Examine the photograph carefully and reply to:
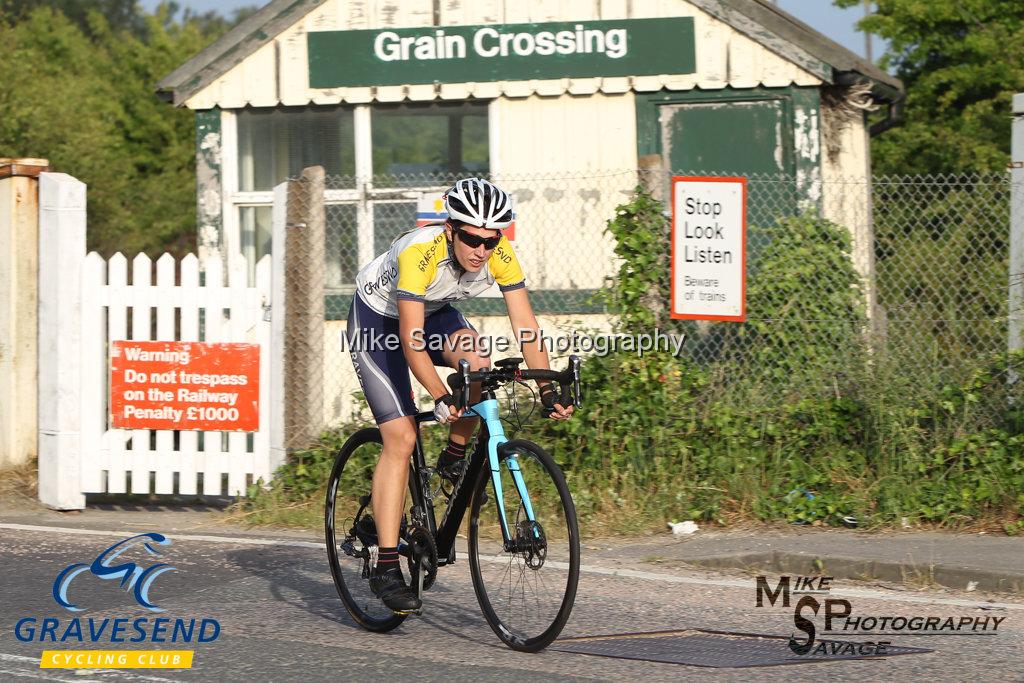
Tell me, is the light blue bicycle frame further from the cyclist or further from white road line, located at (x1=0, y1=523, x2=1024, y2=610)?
white road line, located at (x1=0, y1=523, x2=1024, y2=610)

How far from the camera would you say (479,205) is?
5258 mm

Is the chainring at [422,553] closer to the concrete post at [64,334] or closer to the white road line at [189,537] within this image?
the white road line at [189,537]

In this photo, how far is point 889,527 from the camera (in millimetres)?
7602

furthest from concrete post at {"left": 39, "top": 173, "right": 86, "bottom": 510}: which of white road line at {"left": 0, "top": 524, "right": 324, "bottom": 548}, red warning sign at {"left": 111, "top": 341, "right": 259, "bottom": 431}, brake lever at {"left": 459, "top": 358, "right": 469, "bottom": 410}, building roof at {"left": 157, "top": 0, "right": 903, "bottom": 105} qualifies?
brake lever at {"left": 459, "top": 358, "right": 469, "bottom": 410}

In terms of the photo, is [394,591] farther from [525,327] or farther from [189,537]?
[189,537]

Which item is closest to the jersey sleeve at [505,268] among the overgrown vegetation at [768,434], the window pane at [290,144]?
the overgrown vegetation at [768,434]

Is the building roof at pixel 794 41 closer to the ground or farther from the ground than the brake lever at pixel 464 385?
farther from the ground

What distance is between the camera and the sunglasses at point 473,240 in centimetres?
537

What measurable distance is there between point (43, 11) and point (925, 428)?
111ft

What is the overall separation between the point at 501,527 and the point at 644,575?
177 cm

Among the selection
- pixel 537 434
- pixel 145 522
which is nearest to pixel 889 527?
pixel 537 434

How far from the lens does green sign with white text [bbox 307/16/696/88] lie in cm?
1139

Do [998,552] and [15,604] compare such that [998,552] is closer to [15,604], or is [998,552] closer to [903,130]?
[15,604]

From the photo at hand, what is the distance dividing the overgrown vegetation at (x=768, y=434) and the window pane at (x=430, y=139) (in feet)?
11.8
